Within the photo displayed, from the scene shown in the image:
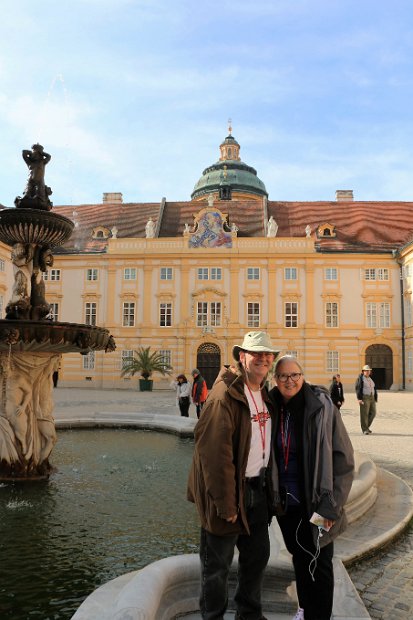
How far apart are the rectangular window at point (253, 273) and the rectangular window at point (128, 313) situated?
874 centimetres

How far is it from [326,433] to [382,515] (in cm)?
328

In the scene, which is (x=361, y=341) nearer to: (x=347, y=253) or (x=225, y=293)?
(x=347, y=253)

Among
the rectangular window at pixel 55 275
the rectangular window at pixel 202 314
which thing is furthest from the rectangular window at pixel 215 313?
the rectangular window at pixel 55 275

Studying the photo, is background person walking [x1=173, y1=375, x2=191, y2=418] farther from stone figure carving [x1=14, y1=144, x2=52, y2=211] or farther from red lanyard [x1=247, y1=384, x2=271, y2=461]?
red lanyard [x1=247, y1=384, x2=271, y2=461]

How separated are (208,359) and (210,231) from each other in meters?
9.32

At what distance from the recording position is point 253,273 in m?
37.1

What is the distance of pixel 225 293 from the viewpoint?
1451 inches

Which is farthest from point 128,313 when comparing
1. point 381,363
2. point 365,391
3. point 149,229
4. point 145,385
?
point 365,391

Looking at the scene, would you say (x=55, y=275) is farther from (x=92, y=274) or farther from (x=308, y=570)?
(x=308, y=570)

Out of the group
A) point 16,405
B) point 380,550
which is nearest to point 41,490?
point 16,405

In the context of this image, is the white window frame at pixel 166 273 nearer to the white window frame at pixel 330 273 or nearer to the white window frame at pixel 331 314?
the white window frame at pixel 330 273

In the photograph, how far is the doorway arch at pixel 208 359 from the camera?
36469 mm

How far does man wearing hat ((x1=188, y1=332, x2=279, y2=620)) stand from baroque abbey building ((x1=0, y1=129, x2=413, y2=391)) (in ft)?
108

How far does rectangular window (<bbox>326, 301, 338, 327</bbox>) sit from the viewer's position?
3641 cm
